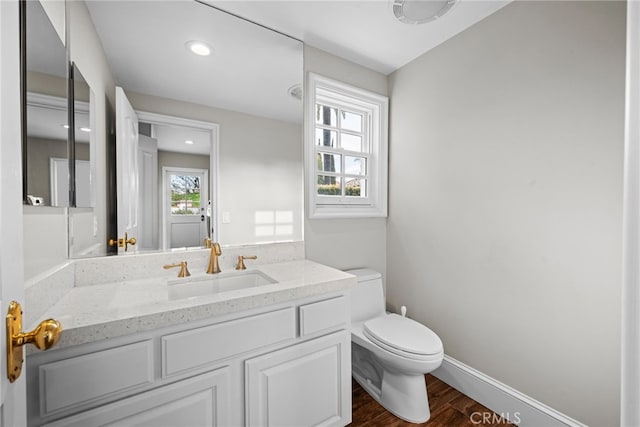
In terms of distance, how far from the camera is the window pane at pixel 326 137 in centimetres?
210

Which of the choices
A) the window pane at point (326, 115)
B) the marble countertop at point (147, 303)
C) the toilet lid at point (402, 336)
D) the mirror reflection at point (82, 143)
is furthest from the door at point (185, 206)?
the toilet lid at point (402, 336)

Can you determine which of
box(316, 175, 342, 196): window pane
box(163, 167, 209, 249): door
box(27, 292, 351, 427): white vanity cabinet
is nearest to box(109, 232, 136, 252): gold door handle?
box(163, 167, 209, 249): door

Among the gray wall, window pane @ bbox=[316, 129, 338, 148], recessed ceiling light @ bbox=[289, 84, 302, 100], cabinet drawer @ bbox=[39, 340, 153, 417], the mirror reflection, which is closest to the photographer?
cabinet drawer @ bbox=[39, 340, 153, 417]

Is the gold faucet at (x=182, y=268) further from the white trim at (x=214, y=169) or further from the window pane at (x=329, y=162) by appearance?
the window pane at (x=329, y=162)

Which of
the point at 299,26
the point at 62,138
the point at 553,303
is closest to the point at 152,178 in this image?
the point at 62,138

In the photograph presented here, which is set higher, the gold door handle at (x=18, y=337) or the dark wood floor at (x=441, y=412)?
the gold door handle at (x=18, y=337)

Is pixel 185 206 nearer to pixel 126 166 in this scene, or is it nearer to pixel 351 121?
pixel 126 166

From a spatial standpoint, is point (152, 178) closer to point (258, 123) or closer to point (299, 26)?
point (258, 123)

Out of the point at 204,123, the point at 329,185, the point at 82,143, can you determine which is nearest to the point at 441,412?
the point at 329,185

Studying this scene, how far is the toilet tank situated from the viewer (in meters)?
1.96

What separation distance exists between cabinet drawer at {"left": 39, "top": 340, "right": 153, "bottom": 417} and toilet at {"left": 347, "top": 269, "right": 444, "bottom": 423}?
1131 millimetres

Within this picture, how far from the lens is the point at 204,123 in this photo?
163 cm

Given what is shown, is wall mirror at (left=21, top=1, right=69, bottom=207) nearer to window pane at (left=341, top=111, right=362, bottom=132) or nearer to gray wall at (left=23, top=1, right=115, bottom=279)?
gray wall at (left=23, top=1, right=115, bottom=279)

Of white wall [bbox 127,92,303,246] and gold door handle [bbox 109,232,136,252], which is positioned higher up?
white wall [bbox 127,92,303,246]
